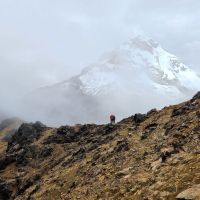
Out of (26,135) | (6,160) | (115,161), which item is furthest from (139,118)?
(26,135)

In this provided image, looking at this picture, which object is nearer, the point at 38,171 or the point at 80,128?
the point at 38,171

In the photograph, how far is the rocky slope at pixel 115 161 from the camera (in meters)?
34.4

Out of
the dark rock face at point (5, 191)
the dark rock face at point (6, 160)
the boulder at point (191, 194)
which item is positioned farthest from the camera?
the dark rock face at point (6, 160)

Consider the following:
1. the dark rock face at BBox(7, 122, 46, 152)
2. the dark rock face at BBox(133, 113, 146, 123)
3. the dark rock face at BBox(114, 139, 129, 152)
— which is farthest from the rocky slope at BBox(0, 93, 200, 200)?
the dark rock face at BBox(7, 122, 46, 152)

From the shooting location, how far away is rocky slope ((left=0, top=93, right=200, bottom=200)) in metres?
34.4


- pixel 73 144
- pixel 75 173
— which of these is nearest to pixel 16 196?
pixel 75 173

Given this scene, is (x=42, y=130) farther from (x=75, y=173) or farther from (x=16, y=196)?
(x=75, y=173)

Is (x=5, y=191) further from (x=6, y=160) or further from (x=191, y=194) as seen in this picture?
(x=191, y=194)

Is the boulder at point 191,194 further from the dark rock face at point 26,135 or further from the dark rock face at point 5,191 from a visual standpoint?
the dark rock face at point 26,135

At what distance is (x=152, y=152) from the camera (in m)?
42.1

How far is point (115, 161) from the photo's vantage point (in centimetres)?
4538

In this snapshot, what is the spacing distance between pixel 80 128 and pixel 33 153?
8679 mm

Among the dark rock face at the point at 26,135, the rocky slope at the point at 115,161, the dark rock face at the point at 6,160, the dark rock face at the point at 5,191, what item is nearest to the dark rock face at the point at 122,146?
the rocky slope at the point at 115,161

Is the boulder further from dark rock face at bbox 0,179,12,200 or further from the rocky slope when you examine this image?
dark rock face at bbox 0,179,12,200
